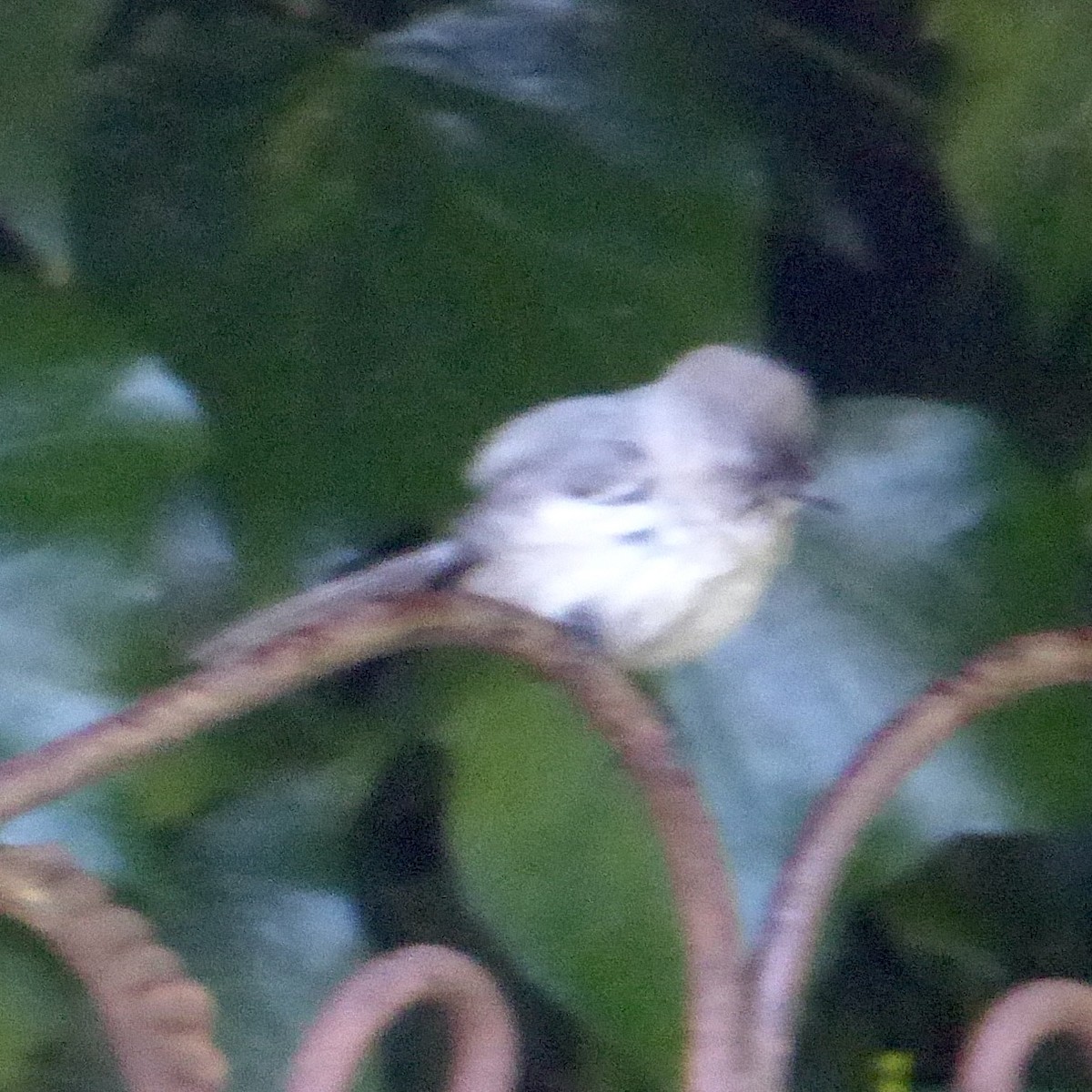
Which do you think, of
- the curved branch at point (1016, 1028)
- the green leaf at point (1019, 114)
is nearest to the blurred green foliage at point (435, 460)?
the green leaf at point (1019, 114)

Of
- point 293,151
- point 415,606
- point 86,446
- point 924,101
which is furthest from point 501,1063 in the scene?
point 924,101

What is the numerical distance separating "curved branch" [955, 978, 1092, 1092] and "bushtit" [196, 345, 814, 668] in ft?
0.76

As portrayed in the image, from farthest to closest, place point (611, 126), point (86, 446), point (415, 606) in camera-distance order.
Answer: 1. point (611, 126)
2. point (86, 446)
3. point (415, 606)

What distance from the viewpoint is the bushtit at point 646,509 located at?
0.63 metres

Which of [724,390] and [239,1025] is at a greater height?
[724,390]

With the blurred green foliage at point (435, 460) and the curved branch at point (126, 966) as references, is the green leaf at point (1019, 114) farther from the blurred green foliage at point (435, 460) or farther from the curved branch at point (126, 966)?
the curved branch at point (126, 966)

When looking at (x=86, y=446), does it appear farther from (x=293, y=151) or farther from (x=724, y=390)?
(x=724, y=390)

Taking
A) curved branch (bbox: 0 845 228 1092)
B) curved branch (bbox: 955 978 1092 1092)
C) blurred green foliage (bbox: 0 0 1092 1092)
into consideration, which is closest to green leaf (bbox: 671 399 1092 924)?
blurred green foliage (bbox: 0 0 1092 1092)

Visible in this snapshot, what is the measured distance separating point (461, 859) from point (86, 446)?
0.64 feet

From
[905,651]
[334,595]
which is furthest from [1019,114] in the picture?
[334,595]

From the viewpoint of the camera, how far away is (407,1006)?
373mm

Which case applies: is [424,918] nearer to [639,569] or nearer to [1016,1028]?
[639,569]

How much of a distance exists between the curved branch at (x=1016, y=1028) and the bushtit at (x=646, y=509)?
0.23 metres

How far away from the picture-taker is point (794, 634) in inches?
23.7
